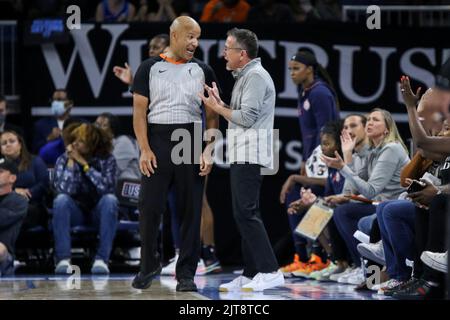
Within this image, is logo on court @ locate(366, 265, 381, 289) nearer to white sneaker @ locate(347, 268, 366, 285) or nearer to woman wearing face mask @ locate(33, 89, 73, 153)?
white sneaker @ locate(347, 268, 366, 285)

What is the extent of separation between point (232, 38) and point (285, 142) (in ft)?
10.8

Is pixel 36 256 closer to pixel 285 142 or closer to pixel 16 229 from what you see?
pixel 16 229

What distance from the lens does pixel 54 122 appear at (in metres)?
10.8

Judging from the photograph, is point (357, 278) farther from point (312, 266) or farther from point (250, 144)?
point (250, 144)

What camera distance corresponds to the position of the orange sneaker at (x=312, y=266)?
9.13 meters

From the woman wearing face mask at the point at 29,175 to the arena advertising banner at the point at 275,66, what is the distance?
2.83 ft

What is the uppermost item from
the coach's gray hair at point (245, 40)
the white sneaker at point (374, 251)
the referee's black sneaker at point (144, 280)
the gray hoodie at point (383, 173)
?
the coach's gray hair at point (245, 40)

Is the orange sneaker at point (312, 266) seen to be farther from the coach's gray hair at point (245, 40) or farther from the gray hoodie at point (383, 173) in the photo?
the coach's gray hair at point (245, 40)

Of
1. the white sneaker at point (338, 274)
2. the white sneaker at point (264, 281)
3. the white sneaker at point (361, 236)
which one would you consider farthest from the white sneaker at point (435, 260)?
the white sneaker at point (338, 274)

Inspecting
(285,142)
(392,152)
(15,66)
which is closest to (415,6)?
(285,142)

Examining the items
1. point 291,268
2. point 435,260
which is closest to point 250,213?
point 435,260

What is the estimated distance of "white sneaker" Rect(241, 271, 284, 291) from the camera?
24.2ft

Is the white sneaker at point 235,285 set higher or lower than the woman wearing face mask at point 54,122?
lower

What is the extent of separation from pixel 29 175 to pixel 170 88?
3.18 m
